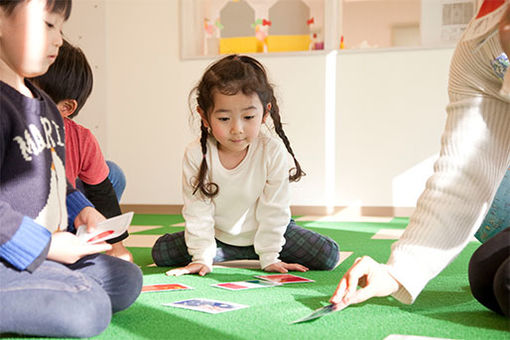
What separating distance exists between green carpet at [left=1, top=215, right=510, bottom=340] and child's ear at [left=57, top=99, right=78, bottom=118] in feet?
2.40

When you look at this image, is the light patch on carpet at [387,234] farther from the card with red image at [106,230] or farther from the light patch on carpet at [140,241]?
the card with red image at [106,230]

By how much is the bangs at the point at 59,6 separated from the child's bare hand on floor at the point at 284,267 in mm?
1038

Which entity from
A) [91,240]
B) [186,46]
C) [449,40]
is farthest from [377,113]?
[91,240]

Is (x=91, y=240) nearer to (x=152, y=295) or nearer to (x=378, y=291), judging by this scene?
(x=152, y=295)

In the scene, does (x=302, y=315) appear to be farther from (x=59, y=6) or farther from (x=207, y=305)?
(x=59, y=6)

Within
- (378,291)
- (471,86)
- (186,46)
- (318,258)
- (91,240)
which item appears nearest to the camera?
(378,291)

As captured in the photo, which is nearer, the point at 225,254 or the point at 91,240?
the point at 91,240

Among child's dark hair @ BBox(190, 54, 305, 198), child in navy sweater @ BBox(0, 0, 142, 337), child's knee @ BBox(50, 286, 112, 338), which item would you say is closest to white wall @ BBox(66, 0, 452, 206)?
child's dark hair @ BBox(190, 54, 305, 198)

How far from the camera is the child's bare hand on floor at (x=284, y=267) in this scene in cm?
185

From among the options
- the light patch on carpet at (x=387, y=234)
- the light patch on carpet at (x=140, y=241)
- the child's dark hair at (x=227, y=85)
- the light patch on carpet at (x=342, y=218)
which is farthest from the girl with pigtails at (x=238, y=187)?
the light patch on carpet at (x=342, y=218)

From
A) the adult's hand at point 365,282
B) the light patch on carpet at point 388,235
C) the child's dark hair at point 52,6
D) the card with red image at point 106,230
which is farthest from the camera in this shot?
the light patch on carpet at point 388,235

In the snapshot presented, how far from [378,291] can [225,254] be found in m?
1.09

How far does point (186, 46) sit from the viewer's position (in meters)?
4.42

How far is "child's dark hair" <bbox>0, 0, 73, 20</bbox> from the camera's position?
109cm
